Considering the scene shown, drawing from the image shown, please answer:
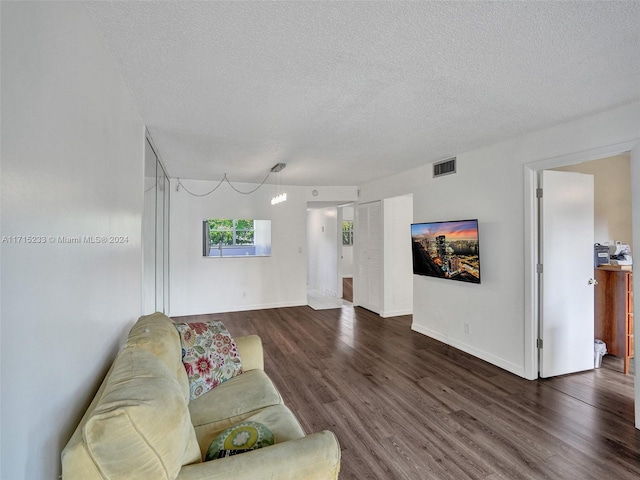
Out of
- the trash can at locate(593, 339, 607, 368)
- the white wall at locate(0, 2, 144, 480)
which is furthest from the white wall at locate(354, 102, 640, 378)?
the white wall at locate(0, 2, 144, 480)

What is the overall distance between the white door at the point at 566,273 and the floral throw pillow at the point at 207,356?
301 cm

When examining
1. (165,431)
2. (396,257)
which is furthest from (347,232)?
(165,431)

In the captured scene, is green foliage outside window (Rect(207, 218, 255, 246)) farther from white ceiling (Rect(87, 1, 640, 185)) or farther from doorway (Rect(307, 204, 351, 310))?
white ceiling (Rect(87, 1, 640, 185))

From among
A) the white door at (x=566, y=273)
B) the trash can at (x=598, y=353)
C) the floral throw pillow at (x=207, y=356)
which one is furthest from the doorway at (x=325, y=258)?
the floral throw pillow at (x=207, y=356)

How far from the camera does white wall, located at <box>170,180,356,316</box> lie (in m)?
5.61

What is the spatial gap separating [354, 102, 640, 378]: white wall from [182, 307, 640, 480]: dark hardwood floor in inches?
10.9

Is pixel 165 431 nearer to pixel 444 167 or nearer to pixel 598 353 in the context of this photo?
pixel 444 167

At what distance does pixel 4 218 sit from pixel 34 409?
22.6 inches

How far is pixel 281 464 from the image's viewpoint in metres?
1.21

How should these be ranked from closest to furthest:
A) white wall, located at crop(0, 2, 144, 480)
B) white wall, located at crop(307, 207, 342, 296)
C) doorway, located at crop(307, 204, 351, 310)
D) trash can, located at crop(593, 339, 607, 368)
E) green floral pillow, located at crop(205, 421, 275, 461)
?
1. white wall, located at crop(0, 2, 144, 480)
2. green floral pillow, located at crop(205, 421, 275, 461)
3. trash can, located at crop(593, 339, 607, 368)
4. doorway, located at crop(307, 204, 351, 310)
5. white wall, located at crop(307, 207, 342, 296)

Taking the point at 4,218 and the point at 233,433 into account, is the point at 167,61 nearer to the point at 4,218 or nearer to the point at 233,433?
the point at 4,218

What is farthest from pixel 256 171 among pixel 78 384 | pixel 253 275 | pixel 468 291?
pixel 78 384

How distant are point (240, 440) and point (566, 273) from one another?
3470 millimetres

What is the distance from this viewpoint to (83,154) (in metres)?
1.30
